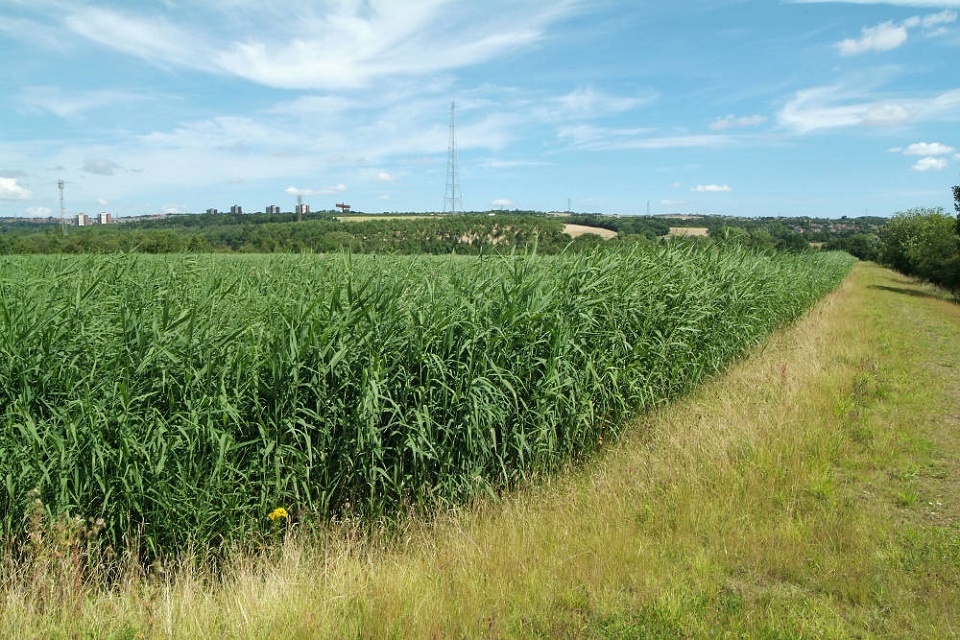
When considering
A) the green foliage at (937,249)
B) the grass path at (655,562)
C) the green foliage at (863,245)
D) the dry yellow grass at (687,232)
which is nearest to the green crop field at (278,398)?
the grass path at (655,562)

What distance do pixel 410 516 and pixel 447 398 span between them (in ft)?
2.84

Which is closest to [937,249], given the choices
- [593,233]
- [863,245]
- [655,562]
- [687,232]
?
[687,232]

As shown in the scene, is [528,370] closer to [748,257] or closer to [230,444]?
[230,444]

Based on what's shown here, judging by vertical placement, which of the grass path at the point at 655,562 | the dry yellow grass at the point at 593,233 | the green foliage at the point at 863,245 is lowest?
the grass path at the point at 655,562

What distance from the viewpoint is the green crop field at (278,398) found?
11.9 ft

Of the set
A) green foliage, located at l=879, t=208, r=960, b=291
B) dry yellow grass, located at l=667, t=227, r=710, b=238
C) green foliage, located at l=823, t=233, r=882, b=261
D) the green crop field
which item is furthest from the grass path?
green foliage, located at l=823, t=233, r=882, b=261

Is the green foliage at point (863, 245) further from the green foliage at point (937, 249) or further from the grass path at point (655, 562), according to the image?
the grass path at point (655, 562)

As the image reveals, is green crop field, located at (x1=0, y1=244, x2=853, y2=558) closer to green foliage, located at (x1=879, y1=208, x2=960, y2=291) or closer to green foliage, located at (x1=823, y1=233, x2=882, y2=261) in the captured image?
green foliage, located at (x1=879, y1=208, x2=960, y2=291)

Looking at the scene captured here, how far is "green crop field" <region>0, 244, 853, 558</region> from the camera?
3623mm

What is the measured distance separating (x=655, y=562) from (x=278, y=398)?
8.60 ft

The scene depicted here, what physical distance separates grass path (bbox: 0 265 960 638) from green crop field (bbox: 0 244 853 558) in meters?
0.36

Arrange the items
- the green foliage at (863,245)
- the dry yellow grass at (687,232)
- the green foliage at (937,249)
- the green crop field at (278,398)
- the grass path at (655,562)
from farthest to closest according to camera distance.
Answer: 1. the green foliage at (863,245)
2. the green foliage at (937,249)
3. the dry yellow grass at (687,232)
4. the green crop field at (278,398)
5. the grass path at (655,562)

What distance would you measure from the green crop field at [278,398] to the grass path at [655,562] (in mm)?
361

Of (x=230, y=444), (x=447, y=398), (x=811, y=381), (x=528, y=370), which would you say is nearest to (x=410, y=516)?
(x=447, y=398)
